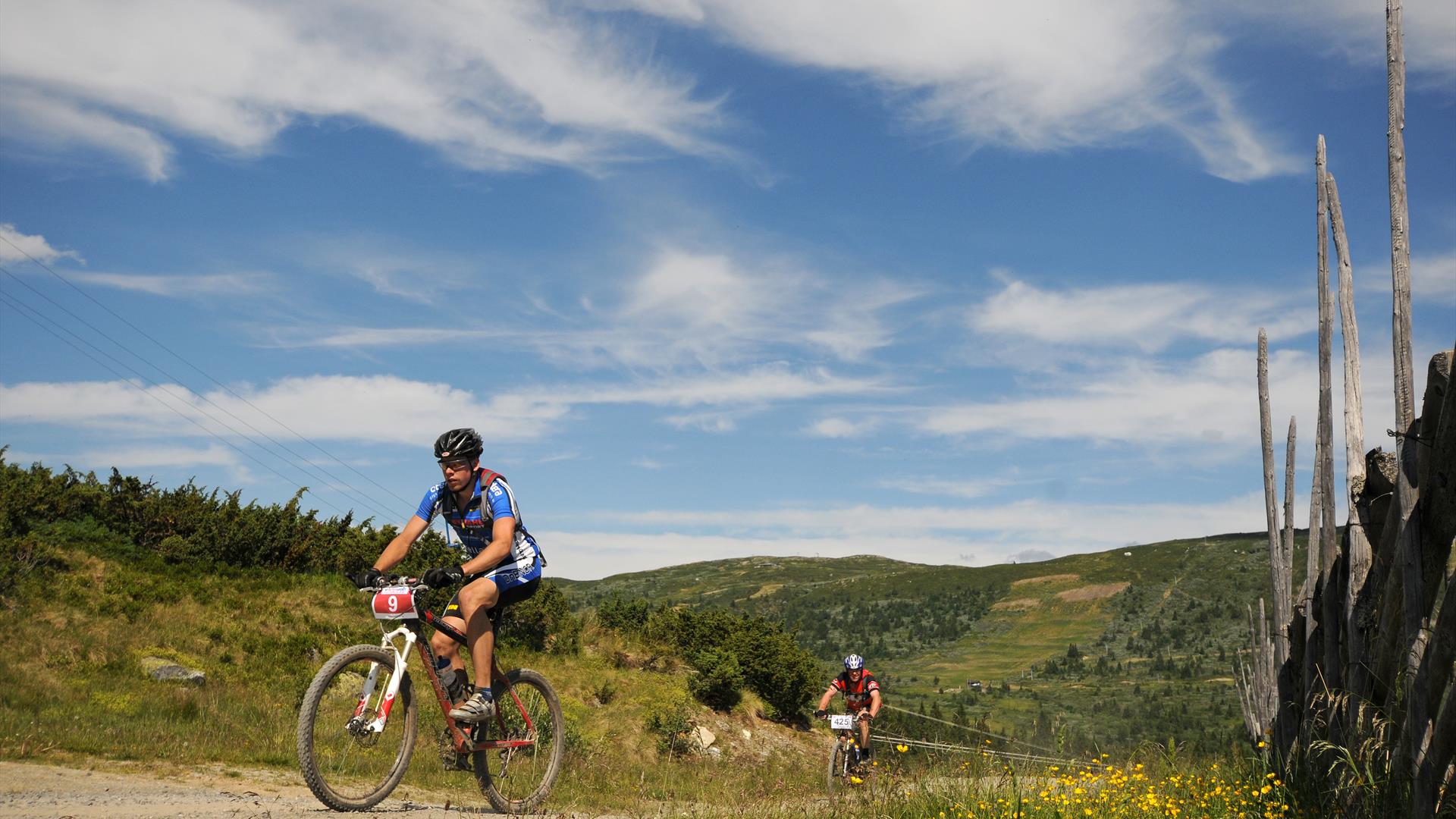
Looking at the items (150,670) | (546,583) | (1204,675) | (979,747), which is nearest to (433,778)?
(979,747)

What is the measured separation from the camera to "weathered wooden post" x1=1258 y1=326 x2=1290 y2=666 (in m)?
12.9

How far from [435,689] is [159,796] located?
2221 mm

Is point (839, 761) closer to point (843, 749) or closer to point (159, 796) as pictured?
point (843, 749)

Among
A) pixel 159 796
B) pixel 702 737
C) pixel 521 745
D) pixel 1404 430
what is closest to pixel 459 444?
pixel 521 745

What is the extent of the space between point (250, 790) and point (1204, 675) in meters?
92.9

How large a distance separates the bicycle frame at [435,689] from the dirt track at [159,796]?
1.64 feet

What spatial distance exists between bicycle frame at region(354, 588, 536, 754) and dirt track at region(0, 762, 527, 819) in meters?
→ 0.50

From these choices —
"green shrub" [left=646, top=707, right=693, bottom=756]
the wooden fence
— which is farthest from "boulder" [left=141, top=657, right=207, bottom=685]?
the wooden fence

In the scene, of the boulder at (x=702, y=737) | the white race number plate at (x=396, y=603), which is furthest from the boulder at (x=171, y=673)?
the white race number plate at (x=396, y=603)

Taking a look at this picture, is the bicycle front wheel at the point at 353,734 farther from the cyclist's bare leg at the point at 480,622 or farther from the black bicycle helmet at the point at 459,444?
the black bicycle helmet at the point at 459,444

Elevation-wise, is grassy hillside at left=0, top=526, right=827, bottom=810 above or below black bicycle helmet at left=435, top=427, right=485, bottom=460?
below

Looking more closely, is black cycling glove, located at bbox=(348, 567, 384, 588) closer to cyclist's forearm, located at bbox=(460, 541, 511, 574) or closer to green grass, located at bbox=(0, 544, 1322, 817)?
cyclist's forearm, located at bbox=(460, 541, 511, 574)

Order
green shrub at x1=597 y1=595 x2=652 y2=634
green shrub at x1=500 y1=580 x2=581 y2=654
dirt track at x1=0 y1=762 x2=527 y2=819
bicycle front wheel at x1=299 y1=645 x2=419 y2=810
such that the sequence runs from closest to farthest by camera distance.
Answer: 1. dirt track at x1=0 y1=762 x2=527 y2=819
2. bicycle front wheel at x1=299 y1=645 x2=419 y2=810
3. green shrub at x1=500 y1=580 x2=581 y2=654
4. green shrub at x1=597 y1=595 x2=652 y2=634

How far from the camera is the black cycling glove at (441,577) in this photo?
6867 millimetres
